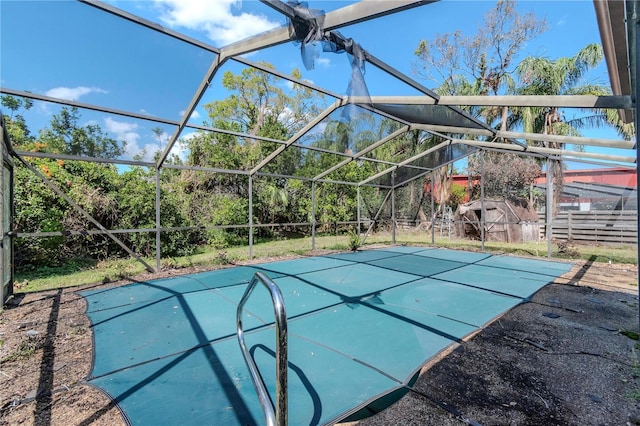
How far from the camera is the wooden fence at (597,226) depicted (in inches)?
255

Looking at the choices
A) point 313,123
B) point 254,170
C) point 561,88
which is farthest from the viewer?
point 561,88

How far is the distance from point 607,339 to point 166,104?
A: 5764mm

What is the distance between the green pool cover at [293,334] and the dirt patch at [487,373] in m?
0.15

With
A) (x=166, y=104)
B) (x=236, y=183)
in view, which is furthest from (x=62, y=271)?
(x=236, y=183)

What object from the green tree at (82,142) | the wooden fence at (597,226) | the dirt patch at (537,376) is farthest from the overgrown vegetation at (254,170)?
the dirt patch at (537,376)

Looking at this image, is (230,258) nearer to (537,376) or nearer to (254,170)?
(254,170)

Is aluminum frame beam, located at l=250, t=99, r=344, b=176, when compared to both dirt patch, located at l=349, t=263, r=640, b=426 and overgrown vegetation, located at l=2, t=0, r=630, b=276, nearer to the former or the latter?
Result: overgrown vegetation, located at l=2, t=0, r=630, b=276

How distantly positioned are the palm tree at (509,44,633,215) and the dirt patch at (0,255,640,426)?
9.75m

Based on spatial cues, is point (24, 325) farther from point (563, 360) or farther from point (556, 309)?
point (556, 309)

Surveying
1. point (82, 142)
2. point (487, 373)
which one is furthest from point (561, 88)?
point (82, 142)

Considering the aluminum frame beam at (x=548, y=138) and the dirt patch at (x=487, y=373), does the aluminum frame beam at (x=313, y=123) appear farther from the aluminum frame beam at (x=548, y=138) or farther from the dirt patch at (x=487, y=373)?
the dirt patch at (x=487, y=373)

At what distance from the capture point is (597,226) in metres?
7.00

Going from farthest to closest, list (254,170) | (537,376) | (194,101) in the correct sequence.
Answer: (254,170) < (194,101) < (537,376)

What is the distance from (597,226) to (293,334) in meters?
7.90
